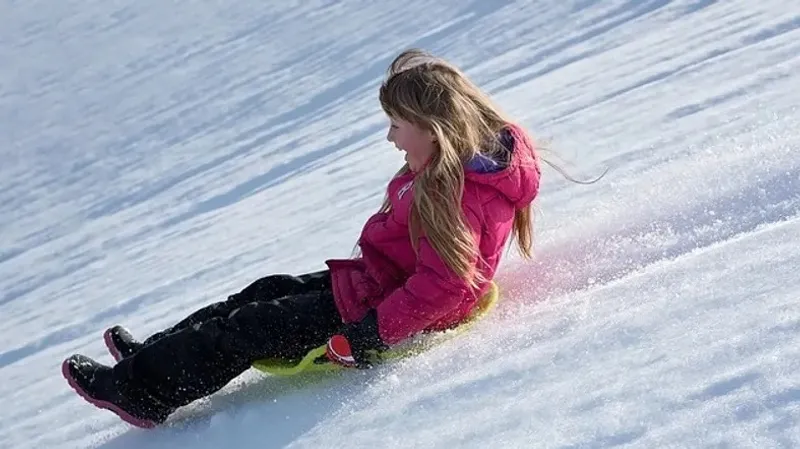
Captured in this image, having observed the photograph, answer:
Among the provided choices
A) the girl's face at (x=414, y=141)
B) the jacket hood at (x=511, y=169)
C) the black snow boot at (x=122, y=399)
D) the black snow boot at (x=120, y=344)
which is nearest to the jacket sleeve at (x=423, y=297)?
the jacket hood at (x=511, y=169)

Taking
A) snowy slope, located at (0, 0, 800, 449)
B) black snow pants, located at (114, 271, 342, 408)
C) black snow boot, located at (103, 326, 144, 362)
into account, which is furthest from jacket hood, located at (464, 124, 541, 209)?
black snow boot, located at (103, 326, 144, 362)

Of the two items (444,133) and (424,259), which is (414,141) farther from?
(424,259)

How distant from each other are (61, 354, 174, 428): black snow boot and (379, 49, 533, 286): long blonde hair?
865 millimetres

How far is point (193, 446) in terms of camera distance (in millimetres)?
2812

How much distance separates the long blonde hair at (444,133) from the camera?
2814 millimetres

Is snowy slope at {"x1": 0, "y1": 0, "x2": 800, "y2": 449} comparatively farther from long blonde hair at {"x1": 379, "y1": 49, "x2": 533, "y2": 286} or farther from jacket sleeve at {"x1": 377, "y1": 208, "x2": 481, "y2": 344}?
long blonde hair at {"x1": 379, "y1": 49, "x2": 533, "y2": 286}

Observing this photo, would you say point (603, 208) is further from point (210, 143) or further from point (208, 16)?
point (208, 16)

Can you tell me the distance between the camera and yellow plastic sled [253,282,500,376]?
290cm

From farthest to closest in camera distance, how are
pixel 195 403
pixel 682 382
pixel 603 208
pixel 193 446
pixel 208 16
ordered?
pixel 208 16
pixel 603 208
pixel 195 403
pixel 193 446
pixel 682 382

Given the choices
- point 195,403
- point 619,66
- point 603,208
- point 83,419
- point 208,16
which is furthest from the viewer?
point 208,16

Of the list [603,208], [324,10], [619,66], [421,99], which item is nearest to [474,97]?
[421,99]

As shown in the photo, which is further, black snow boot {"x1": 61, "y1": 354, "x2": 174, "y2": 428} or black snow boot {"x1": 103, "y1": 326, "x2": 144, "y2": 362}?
black snow boot {"x1": 103, "y1": 326, "x2": 144, "y2": 362}

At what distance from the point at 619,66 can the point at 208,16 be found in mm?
5933

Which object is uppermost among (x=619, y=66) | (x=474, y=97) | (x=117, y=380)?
(x=474, y=97)
